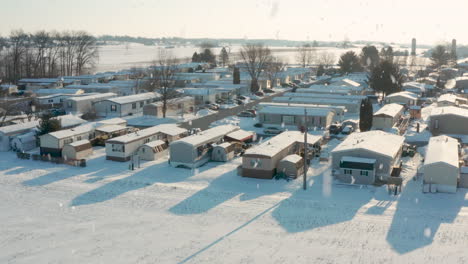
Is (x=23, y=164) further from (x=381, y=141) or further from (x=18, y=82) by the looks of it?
(x=18, y=82)

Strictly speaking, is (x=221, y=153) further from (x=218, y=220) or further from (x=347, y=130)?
(x=347, y=130)

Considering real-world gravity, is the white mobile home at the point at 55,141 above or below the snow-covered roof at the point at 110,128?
below

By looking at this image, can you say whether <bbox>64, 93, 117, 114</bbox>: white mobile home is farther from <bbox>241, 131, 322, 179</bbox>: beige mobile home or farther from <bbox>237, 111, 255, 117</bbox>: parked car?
<bbox>241, 131, 322, 179</bbox>: beige mobile home

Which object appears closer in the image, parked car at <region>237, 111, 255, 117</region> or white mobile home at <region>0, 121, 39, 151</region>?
white mobile home at <region>0, 121, 39, 151</region>

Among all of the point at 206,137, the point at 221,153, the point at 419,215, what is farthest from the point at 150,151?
the point at 419,215

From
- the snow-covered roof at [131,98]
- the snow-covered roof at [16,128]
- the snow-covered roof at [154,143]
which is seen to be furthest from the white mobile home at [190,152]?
the snow-covered roof at [131,98]

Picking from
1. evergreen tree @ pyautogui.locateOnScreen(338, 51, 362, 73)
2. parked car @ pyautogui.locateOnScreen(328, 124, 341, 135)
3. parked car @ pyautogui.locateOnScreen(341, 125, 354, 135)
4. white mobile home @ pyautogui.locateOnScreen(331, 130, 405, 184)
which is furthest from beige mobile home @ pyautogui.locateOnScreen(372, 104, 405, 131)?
evergreen tree @ pyautogui.locateOnScreen(338, 51, 362, 73)

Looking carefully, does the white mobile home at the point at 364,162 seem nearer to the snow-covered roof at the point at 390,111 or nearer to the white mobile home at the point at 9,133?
the snow-covered roof at the point at 390,111
